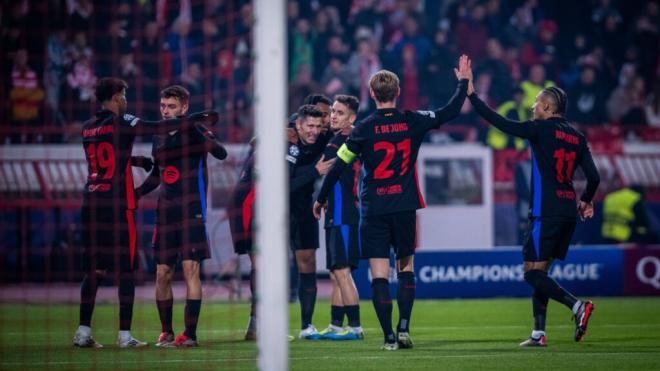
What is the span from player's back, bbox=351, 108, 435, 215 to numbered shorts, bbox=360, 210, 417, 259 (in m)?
0.07

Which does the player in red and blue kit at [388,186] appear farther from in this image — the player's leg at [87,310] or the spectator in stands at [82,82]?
the spectator in stands at [82,82]

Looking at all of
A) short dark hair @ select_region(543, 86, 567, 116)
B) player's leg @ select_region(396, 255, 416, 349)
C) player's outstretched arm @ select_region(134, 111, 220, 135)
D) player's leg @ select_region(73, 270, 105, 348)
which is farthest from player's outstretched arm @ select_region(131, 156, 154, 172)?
short dark hair @ select_region(543, 86, 567, 116)

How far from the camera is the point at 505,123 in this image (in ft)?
31.5

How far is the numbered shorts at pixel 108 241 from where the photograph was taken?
967 centimetres

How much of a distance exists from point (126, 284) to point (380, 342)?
226cm

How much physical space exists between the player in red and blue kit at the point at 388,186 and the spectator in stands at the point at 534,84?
10.2 m

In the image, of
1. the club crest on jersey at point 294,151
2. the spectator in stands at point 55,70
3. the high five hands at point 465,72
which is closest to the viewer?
the high five hands at point 465,72

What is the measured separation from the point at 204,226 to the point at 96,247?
92 cm

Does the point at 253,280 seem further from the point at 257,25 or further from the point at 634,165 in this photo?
the point at 634,165

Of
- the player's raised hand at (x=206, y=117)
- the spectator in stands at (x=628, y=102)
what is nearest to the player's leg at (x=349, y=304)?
the player's raised hand at (x=206, y=117)

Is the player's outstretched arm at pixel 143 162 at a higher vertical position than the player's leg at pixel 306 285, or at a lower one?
higher

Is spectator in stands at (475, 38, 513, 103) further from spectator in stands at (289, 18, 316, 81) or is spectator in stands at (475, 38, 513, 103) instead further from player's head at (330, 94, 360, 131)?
player's head at (330, 94, 360, 131)


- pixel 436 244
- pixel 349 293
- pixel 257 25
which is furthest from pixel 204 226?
pixel 436 244

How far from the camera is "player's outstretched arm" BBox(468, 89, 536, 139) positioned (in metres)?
9.48
